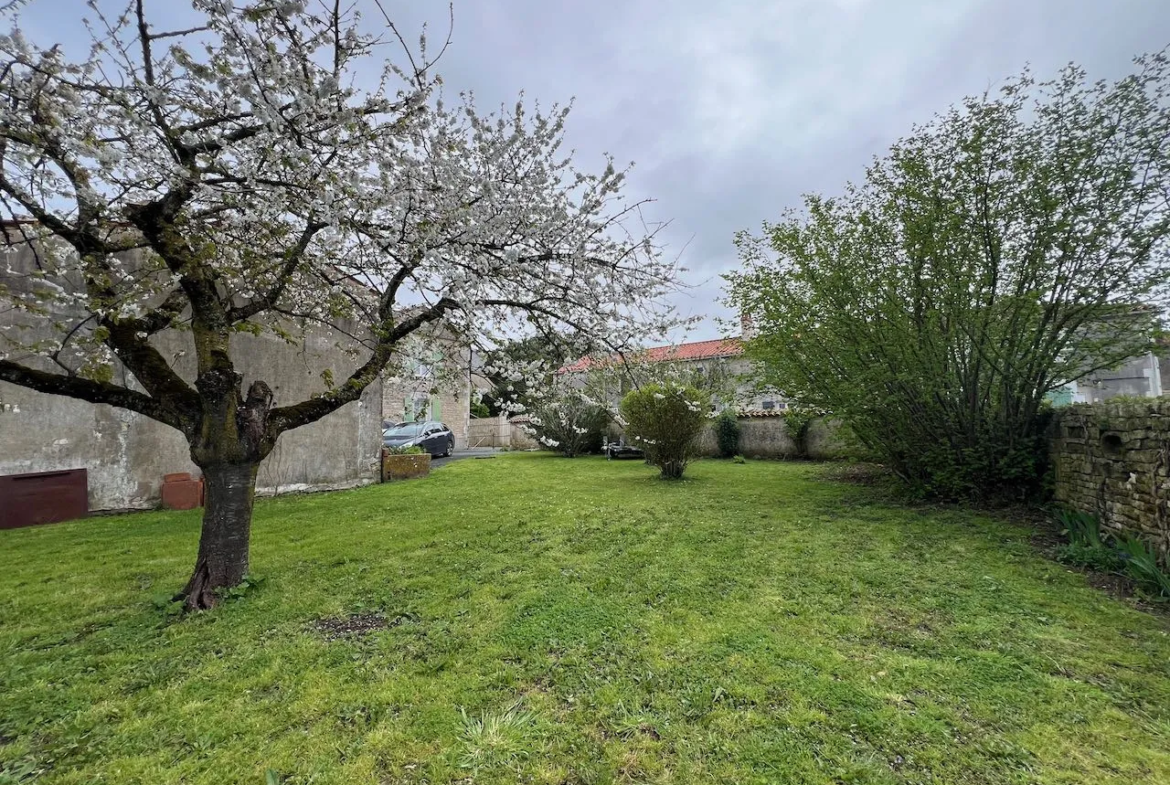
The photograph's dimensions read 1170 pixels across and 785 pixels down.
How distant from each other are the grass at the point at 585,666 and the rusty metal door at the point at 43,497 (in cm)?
163

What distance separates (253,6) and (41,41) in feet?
4.71

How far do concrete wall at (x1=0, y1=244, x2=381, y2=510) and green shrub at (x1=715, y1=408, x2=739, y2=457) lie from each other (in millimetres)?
10595

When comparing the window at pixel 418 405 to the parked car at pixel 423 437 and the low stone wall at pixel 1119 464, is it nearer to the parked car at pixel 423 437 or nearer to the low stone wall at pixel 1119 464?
the low stone wall at pixel 1119 464

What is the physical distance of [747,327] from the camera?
9.19 metres

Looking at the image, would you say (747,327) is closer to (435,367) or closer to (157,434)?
(435,367)

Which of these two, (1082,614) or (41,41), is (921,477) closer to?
(1082,614)

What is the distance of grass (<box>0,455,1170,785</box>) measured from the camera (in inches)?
81.7

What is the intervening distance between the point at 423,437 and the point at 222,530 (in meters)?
12.6

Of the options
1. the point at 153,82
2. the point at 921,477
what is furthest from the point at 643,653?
the point at 921,477

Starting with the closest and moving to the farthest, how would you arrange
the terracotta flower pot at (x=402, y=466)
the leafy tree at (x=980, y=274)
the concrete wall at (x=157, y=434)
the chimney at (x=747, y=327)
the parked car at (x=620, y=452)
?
the leafy tree at (x=980, y=274) → the concrete wall at (x=157, y=434) → the chimney at (x=747, y=327) → the terracotta flower pot at (x=402, y=466) → the parked car at (x=620, y=452)

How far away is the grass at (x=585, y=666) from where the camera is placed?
2074mm

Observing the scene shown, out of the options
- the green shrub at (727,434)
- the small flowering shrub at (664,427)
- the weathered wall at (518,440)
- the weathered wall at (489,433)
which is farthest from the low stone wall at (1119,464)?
the weathered wall at (489,433)

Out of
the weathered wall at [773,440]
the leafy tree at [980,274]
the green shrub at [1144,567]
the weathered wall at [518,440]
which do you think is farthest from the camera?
the weathered wall at [518,440]

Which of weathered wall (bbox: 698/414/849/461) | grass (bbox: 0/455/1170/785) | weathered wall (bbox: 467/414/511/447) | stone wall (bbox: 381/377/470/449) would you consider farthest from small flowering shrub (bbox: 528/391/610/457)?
grass (bbox: 0/455/1170/785)
